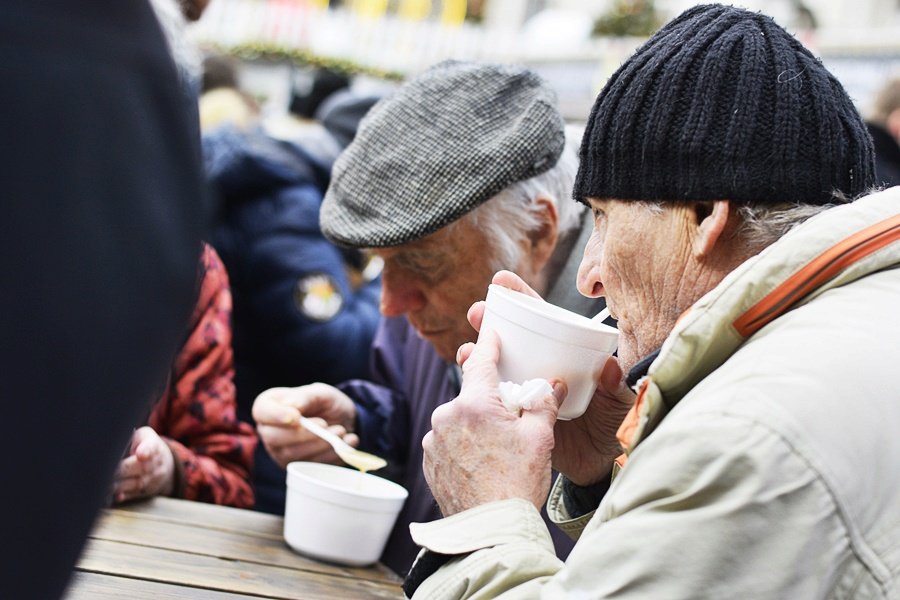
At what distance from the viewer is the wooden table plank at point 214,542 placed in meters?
1.80

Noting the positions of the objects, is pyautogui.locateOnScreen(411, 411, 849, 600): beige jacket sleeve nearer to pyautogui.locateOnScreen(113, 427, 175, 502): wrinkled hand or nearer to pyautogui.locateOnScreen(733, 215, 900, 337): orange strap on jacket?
pyautogui.locateOnScreen(733, 215, 900, 337): orange strap on jacket

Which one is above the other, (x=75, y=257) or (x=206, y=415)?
(x=75, y=257)

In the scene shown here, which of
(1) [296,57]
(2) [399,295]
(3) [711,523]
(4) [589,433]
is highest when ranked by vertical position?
(3) [711,523]

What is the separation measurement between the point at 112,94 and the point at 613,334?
38.7 inches

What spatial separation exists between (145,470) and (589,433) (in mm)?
944

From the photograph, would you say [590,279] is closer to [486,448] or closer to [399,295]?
[486,448]

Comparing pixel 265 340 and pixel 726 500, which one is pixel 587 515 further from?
pixel 265 340

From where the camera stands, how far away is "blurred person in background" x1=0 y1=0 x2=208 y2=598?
563 millimetres

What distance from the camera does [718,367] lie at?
1.12 m

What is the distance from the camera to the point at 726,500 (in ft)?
3.06

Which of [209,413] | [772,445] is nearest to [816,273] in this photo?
[772,445]

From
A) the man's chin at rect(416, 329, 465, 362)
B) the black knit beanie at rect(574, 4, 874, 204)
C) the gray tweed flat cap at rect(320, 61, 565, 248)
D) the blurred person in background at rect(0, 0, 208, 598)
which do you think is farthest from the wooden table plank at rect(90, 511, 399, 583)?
the blurred person in background at rect(0, 0, 208, 598)

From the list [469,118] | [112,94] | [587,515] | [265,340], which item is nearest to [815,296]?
[587,515]

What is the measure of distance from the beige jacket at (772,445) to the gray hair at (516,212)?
3.31ft
